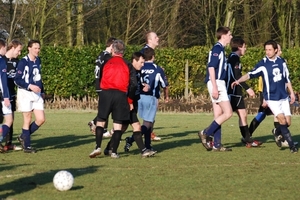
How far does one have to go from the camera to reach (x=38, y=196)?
27.2 feet

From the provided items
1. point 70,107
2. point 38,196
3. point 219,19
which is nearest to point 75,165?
point 38,196

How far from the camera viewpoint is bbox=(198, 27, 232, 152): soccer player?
12727 millimetres

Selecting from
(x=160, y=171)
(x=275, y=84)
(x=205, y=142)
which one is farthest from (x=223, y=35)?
(x=160, y=171)

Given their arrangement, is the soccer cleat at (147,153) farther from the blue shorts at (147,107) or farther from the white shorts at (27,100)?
the white shorts at (27,100)

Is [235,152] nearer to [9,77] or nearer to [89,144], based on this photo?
[89,144]

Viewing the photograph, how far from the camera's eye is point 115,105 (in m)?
11.7

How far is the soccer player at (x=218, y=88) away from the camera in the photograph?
12727 mm

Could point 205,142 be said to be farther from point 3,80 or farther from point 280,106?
point 3,80

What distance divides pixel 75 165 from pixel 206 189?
2.72 meters

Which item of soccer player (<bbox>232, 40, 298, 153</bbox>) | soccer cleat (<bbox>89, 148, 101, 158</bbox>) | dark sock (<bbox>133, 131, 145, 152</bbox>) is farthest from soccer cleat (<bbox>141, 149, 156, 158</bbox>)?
soccer player (<bbox>232, 40, 298, 153</bbox>)

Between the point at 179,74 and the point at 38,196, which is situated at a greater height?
the point at 179,74

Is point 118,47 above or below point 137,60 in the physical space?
above

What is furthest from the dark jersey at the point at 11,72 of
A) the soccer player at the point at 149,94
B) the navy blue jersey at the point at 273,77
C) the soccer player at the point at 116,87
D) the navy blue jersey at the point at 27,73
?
the navy blue jersey at the point at 273,77

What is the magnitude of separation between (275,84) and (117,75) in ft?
8.91
